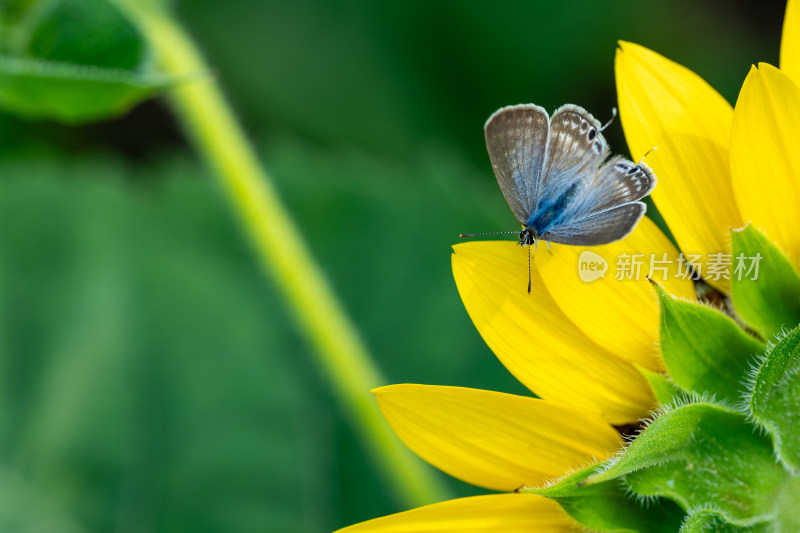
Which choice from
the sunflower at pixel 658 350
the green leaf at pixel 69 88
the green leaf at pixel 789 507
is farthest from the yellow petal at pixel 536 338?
the green leaf at pixel 69 88

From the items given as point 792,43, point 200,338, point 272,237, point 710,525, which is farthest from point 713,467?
point 200,338

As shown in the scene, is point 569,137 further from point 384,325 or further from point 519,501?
point 384,325

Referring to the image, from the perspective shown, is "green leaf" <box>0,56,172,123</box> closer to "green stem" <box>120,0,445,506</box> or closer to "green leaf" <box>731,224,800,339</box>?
"green stem" <box>120,0,445,506</box>

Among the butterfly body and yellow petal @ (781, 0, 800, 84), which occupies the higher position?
yellow petal @ (781, 0, 800, 84)

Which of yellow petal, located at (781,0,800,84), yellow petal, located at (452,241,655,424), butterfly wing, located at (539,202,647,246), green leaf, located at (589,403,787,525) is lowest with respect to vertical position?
green leaf, located at (589,403,787,525)

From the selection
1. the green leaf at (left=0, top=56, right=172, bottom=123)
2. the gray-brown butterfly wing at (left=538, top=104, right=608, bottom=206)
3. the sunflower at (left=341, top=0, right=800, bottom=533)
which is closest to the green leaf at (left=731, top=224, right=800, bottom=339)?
the sunflower at (left=341, top=0, right=800, bottom=533)
